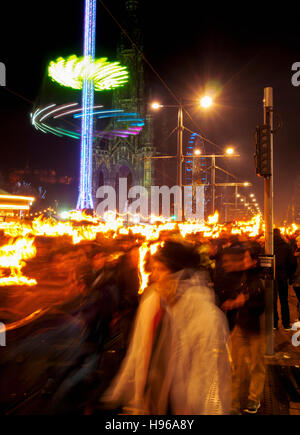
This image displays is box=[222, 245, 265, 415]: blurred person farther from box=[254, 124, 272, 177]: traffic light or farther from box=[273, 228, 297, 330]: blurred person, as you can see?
box=[273, 228, 297, 330]: blurred person

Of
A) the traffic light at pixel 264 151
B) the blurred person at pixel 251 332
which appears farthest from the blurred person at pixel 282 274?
the blurred person at pixel 251 332

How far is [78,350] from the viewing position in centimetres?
518

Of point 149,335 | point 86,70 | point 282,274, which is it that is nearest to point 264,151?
point 282,274

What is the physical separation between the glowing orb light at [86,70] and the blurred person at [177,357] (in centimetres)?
3589

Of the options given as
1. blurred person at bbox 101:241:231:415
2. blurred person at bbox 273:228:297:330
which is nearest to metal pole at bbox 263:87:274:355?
blurred person at bbox 273:228:297:330

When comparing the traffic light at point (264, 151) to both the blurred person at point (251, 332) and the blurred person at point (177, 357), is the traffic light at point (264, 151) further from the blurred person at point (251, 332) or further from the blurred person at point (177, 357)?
the blurred person at point (177, 357)

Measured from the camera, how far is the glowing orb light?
3650 centimetres

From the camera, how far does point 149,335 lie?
2.79m

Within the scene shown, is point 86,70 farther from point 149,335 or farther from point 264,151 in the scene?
point 149,335

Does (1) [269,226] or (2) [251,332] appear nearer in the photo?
(2) [251,332]

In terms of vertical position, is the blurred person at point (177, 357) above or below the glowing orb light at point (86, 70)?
below

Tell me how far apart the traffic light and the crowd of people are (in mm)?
1942

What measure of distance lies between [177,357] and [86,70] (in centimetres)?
3907

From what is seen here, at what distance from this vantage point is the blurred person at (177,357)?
8.70 feet
